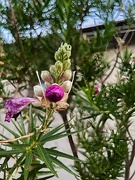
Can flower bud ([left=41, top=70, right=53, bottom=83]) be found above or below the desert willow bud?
below

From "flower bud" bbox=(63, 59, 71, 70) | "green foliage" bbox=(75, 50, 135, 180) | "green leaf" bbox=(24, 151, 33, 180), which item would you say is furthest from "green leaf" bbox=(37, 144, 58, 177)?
"green foliage" bbox=(75, 50, 135, 180)

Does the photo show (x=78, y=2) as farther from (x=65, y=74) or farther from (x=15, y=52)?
(x=65, y=74)

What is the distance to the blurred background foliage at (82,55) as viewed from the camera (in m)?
0.82

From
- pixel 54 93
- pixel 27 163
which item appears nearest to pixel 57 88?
pixel 54 93

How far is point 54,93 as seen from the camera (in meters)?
0.45

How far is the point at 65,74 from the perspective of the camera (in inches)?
18.9

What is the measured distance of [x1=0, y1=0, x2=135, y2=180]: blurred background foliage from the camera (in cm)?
82

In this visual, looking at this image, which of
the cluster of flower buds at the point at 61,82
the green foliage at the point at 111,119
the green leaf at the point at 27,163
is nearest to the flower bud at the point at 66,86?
the cluster of flower buds at the point at 61,82

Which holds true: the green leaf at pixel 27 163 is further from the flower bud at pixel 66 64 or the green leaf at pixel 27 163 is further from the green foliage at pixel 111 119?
the green foliage at pixel 111 119

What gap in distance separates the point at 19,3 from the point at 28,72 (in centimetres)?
21

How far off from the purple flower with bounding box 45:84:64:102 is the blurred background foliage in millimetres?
271

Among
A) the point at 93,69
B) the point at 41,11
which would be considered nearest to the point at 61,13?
the point at 41,11

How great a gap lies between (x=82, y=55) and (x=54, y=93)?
1.55 feet

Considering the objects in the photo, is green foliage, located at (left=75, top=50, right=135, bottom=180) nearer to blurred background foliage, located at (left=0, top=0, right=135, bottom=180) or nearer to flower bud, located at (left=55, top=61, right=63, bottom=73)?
blurred background foliage, located at (left=0, top=0, right=135, bottom=180)
